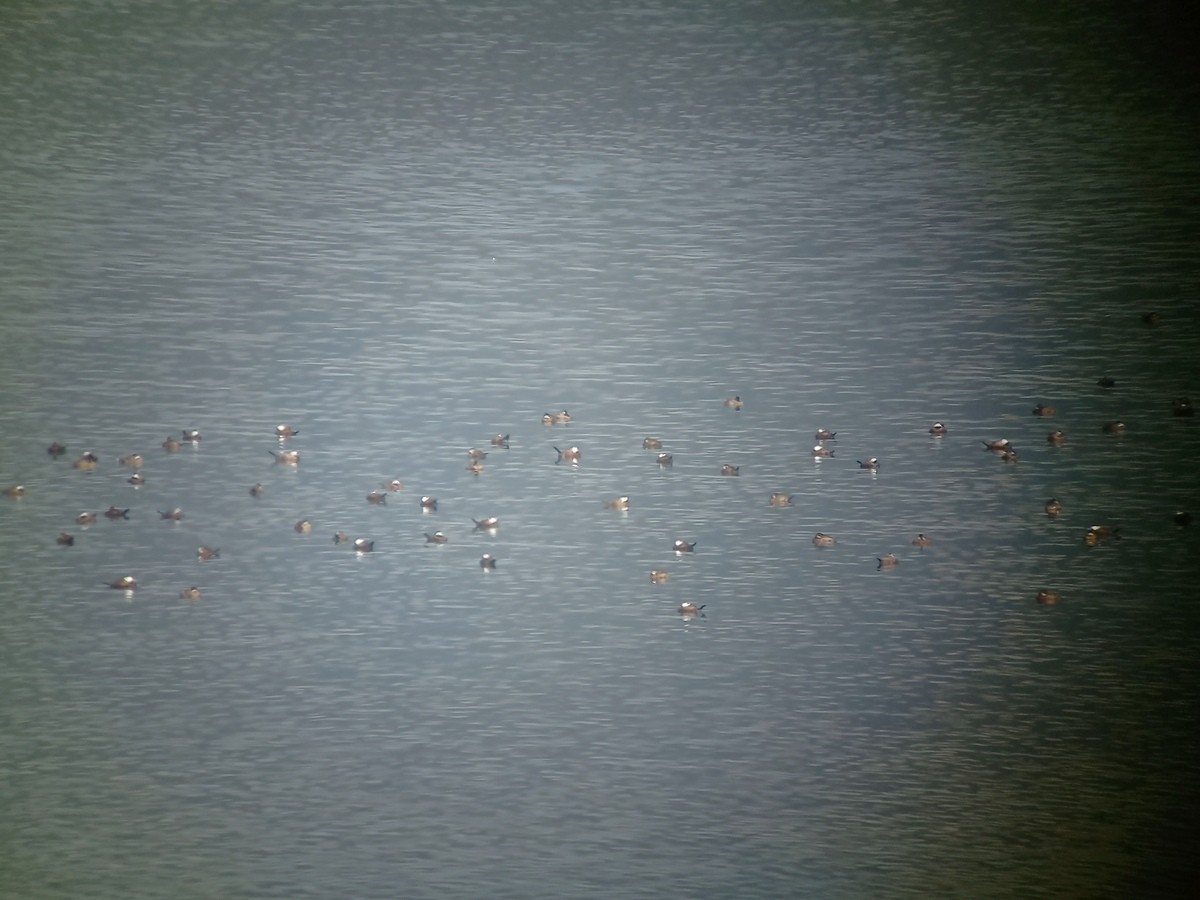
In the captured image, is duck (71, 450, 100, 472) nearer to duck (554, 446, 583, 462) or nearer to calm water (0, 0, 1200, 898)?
calm water (0, 0, 1200, 898)

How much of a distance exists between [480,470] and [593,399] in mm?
249

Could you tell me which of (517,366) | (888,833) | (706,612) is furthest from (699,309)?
(888,833)

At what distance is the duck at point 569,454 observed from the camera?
8.95ft

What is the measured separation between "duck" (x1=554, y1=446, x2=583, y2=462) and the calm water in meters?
0.03

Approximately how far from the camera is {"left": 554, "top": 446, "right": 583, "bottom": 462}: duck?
2.73 metres

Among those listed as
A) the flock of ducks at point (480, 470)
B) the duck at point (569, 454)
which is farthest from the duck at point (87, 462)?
the duck at point (569, 454)

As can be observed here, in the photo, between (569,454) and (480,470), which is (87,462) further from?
(569,454)

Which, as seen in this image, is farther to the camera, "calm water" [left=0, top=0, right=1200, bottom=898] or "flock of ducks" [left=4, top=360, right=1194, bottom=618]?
"flock of ducks" [left=4, top=360, right=1194, bottom=618]

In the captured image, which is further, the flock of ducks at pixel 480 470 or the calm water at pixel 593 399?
the flock of ducks at pixel 480 470

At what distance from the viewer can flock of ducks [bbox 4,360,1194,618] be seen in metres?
2.66

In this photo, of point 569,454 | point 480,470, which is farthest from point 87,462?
point 569,454

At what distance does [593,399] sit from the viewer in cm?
274

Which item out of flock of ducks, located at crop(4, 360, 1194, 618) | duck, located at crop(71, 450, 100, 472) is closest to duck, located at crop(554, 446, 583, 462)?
flock of ducks, located at crop(4, 360, 1194, 618)

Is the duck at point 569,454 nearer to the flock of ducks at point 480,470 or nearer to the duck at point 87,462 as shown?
the flock of ducks at point 480,470
